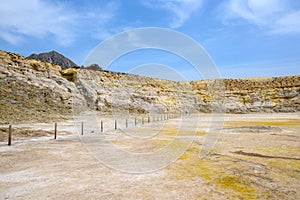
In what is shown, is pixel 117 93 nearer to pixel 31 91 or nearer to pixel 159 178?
pixel 31 91

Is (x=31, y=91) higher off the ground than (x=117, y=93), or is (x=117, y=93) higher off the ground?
(x=117, y=93)

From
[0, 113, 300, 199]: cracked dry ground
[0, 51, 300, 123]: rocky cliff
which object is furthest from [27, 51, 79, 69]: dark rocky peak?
[0, 113, 300, 199]: cracked dry ground

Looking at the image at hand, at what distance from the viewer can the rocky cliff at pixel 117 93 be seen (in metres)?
38.8

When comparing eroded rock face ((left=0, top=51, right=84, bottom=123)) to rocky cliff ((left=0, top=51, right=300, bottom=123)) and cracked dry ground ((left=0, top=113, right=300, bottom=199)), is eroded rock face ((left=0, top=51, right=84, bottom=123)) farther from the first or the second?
cracked dry ground ((left=0, top=113, right=300, bottom=199))

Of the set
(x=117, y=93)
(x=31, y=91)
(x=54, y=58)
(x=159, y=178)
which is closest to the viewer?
(x=159, y=178)

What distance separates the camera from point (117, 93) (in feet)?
201

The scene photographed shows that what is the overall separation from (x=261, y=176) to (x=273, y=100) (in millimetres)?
77588

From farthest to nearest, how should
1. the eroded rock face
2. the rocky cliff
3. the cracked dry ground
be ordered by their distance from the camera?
the rocky cliff
the eroded rock face
the cracked dry ground

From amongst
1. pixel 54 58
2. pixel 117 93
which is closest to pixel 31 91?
pixel 117 93

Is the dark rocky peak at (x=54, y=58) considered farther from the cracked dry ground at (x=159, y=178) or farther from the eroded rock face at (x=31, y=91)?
the cracked dry ground at (x=159, y=178)

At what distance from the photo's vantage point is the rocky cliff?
3884 cm

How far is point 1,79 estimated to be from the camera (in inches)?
1551

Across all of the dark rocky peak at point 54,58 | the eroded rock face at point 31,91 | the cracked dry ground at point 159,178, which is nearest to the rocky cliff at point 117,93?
the eroded rock face at point 31,91

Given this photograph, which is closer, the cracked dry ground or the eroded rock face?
the cracked dry ground
